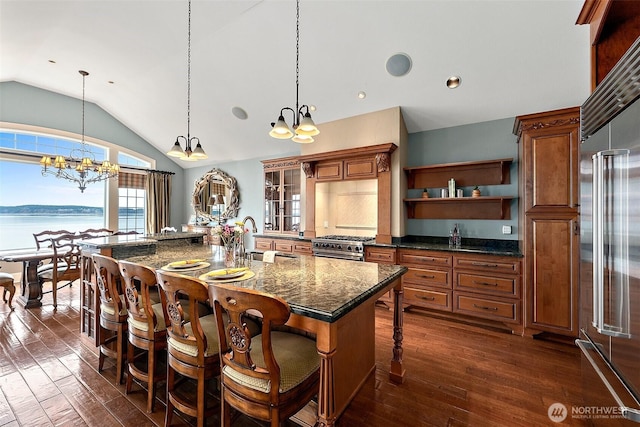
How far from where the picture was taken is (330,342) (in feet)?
4.13

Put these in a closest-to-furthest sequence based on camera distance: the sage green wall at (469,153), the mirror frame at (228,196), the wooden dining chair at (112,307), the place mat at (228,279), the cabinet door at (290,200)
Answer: the place mat at (228,279) → the wooden dining chair at (112,307) → the sage green wall at (469,153) → the cabinet door at (290,200) → the mirror frame at (228,196)

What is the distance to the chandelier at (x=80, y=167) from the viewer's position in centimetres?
415

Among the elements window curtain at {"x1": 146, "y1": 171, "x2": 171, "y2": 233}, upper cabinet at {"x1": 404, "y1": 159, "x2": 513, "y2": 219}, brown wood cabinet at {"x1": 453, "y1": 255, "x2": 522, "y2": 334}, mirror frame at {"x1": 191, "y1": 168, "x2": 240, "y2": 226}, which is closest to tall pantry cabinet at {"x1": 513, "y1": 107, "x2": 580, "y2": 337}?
brown wood cabinet at {"x1": 453, "y1": 255, "x2": 522, "y2": 334}

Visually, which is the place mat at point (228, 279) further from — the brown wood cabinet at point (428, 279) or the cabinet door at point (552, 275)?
the cabinet door at point (552, 275)

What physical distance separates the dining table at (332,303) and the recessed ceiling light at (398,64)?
2.44 metres

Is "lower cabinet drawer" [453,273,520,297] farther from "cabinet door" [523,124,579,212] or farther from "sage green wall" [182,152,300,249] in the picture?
"sage green wall" [182,152,300,249]

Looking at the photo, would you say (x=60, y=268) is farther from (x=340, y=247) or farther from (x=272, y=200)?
(x=340, y=247)

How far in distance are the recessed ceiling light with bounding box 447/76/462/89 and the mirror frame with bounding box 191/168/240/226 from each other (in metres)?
4.88

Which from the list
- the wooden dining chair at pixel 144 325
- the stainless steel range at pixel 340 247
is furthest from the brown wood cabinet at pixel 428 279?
the wooden dining chair at pixel 144 325

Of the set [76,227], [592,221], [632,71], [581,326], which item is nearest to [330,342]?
[592,221]

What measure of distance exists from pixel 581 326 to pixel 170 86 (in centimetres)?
595

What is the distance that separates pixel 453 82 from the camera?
10.8ft

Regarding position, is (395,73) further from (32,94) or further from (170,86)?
(32,94)

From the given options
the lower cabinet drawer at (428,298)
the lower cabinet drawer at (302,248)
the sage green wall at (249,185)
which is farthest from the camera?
the sage green wall at (249,185)
